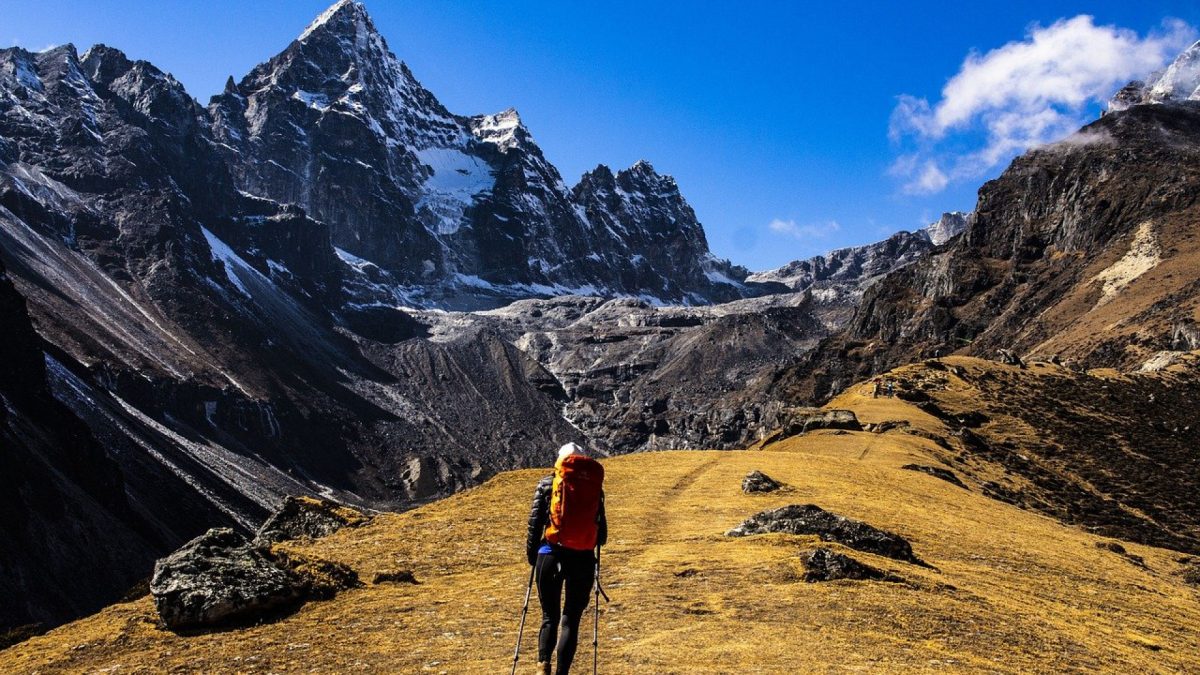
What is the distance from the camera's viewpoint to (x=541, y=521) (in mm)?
13039

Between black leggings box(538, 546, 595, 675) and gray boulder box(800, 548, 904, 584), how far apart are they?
6.61 m

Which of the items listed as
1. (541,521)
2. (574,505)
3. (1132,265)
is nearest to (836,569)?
(574,505)

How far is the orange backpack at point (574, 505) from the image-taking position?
12.8 meters

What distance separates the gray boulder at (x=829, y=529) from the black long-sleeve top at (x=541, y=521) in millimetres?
9758

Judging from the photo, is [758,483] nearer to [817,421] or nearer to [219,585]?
[219,585]

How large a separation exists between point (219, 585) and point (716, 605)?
8833 mm

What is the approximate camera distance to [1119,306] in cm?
12081

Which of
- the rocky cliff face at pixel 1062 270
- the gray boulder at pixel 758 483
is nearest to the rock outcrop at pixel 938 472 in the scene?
the gray boulder at pixel 758 483

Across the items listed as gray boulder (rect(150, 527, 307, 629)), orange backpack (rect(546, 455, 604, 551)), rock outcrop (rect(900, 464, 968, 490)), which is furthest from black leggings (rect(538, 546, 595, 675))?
rock outcrop (rect(900, 464, 968, 490))

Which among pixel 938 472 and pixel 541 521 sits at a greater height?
pixel 541 521

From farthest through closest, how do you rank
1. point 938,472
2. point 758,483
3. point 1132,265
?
point 1132,265 < point 938,472 < point 758,483

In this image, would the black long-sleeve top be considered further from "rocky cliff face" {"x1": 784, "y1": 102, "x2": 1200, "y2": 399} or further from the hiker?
"rocky cliff face" {"x1": 784, "y1": 102, "x2": 1200, "y2": 399}

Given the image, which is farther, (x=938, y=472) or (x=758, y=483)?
(x=938, y=472)

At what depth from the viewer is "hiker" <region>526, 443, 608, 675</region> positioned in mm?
12531
